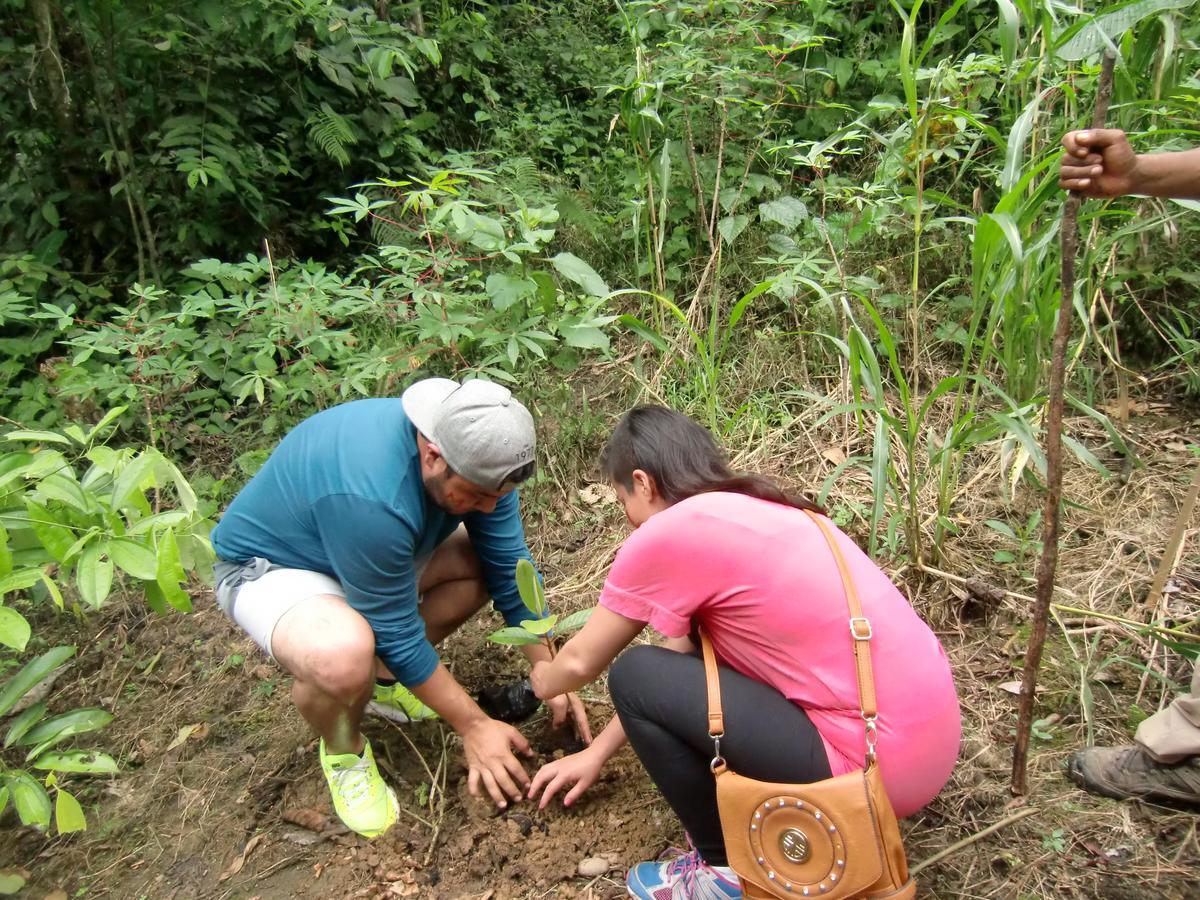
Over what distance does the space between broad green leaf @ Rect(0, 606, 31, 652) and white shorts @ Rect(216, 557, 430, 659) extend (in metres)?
0.43

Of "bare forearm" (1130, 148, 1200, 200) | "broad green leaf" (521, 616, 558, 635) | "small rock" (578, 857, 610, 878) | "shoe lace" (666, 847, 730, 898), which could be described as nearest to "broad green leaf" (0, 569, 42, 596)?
"broad green leaf" (521, 616, 558, 635)

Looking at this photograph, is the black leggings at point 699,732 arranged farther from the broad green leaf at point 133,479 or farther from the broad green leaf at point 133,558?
the broad green leaf at point 133,479

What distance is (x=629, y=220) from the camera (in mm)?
3385

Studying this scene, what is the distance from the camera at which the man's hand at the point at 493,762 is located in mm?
1742

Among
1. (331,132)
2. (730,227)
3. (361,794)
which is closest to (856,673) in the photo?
(361,794)

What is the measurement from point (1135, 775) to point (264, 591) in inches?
71.9

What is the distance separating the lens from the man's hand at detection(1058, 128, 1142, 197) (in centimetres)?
124

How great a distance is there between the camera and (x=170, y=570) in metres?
1.48

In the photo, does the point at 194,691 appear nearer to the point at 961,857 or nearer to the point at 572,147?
the point at 961,857

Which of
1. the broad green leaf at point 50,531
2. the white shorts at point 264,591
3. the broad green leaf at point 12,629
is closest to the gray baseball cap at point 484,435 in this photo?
the white shorts at point 264,591

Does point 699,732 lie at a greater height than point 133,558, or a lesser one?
lesser

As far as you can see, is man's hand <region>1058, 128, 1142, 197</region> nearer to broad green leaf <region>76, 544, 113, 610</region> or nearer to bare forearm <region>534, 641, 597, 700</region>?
bare forearm <region>534, 641, 597, 700</region>

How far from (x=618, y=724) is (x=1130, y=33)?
187 cm

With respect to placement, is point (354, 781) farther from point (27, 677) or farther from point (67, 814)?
point (27, 677)
